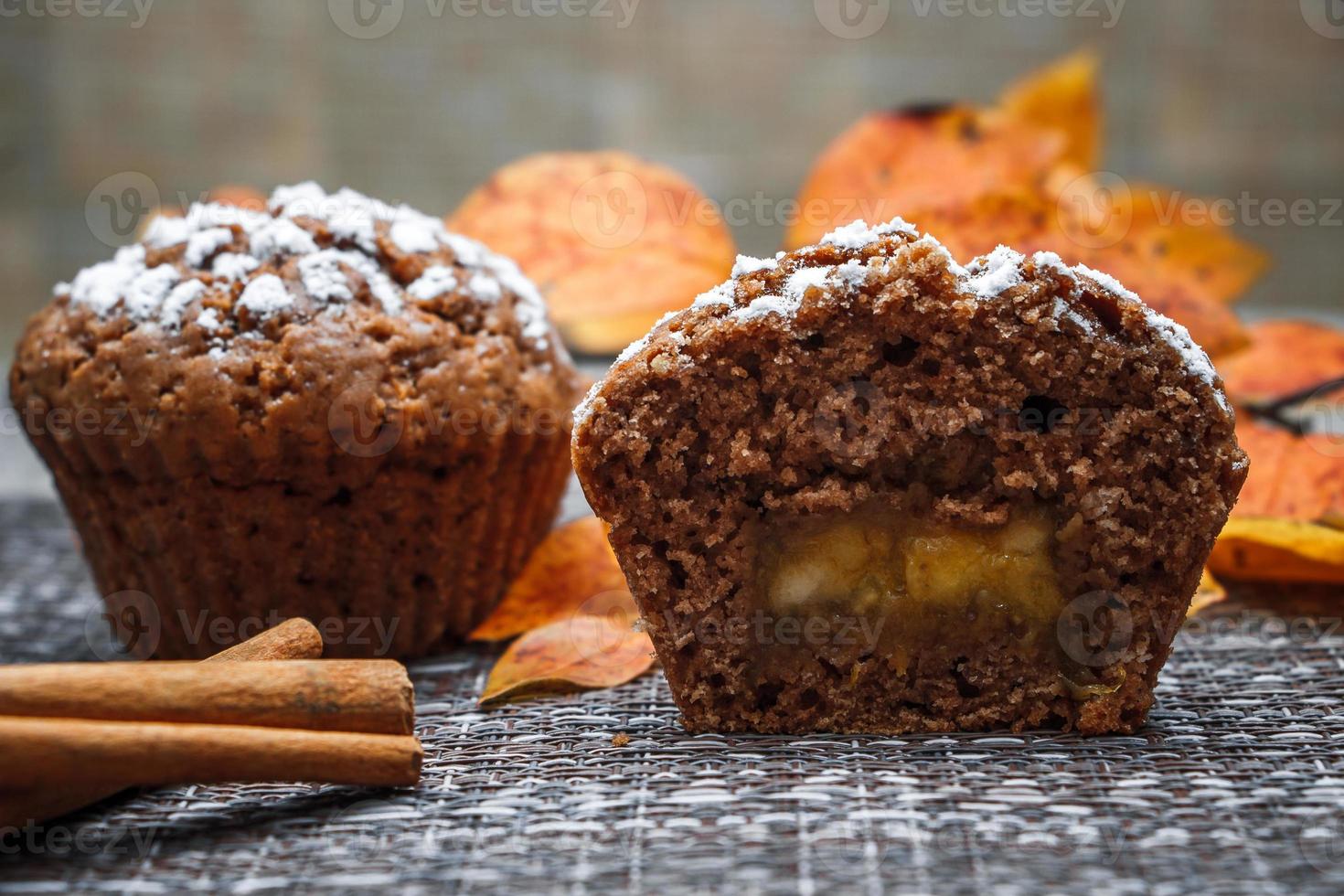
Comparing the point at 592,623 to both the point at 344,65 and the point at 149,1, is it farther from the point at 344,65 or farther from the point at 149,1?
the point at 149,1

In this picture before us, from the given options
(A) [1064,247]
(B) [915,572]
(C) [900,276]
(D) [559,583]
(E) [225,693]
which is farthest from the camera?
(A) [1064,247]

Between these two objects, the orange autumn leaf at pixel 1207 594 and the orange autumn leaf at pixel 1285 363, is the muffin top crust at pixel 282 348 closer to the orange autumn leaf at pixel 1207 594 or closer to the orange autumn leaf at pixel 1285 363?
the orange autumn leaf at pixel 1207 594

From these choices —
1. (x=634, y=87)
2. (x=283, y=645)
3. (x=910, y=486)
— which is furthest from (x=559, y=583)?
(x=634, y=87)

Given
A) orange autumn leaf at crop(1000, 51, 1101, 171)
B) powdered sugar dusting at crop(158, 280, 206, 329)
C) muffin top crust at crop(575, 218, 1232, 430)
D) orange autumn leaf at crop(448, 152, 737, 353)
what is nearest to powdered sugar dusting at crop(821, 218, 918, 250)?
muffin top crust at crop(575, 218, 1232, 430)

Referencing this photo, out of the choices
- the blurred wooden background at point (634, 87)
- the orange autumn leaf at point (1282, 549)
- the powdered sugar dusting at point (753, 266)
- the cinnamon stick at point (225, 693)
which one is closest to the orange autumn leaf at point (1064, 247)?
the orange autumn leaf at point (1282, 549)

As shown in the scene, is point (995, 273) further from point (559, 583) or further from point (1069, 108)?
point (1069, 108)

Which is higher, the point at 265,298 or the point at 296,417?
the point at 265,298
